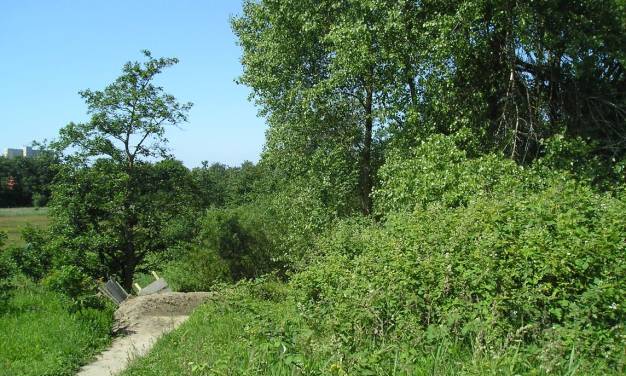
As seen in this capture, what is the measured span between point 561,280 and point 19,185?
7131 cm

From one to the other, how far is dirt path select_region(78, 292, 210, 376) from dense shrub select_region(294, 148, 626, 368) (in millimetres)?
3197

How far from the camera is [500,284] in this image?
511cm

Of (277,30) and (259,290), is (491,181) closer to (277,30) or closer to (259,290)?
(259,290)

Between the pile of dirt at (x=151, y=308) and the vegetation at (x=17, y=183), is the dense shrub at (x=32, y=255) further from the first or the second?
the vegetation at (x=17, y=183)

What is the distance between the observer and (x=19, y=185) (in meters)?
66.8

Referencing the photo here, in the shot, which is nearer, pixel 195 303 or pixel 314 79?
pixel 195 303

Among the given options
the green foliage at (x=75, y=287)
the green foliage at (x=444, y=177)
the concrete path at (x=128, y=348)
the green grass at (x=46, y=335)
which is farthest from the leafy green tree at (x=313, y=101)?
the green grass at (x=46, y=335)

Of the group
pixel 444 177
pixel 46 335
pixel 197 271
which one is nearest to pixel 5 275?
pixel 46 335

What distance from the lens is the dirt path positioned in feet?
25.8

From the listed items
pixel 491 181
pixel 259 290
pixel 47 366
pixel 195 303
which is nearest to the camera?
pixel 47 366

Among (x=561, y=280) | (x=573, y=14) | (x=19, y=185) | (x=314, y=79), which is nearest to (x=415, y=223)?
(x=561, y=280)

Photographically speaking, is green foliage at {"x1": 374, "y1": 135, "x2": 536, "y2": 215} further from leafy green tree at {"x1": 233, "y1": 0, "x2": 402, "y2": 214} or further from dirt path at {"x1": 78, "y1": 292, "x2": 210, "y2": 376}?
dirt path at {"x1": 78, "y1": 292, "x2": 210, "y2": 376}

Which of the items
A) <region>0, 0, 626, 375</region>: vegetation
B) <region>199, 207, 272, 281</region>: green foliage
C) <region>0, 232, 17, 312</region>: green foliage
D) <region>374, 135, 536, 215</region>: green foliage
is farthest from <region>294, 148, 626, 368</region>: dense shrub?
<region>199, 207, 272, 281</region>: green foliage

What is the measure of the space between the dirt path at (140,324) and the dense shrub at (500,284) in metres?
3.20
